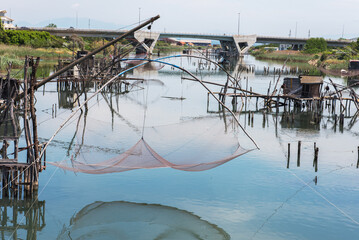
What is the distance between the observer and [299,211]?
47.9 ft

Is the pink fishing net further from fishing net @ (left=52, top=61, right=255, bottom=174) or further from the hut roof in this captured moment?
the hut roof

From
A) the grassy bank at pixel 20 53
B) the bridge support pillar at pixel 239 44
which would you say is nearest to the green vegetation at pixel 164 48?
the bridge support pillar at pixel 239 44

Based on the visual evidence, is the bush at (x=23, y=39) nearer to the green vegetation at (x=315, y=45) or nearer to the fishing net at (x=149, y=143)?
the fishing net at (x=149, y=143)

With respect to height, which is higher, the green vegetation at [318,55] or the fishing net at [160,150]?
the green vegetation at [318,55]

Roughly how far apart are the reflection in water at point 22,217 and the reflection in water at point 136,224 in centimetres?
109

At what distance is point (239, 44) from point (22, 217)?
98.9 meters

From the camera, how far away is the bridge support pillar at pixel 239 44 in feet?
332

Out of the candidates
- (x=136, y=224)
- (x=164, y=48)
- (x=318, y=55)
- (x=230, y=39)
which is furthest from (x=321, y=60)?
(x=136, y=224)

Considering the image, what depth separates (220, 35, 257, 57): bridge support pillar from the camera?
332 ft

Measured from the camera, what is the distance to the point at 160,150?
17.7 m

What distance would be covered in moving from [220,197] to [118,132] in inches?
382

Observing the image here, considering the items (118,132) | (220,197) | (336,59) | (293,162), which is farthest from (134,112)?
(336,59)

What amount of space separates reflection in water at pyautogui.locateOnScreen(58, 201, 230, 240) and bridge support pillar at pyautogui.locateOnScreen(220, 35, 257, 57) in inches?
3446

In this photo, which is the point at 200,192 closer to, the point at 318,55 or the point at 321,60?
the point at 321,60
